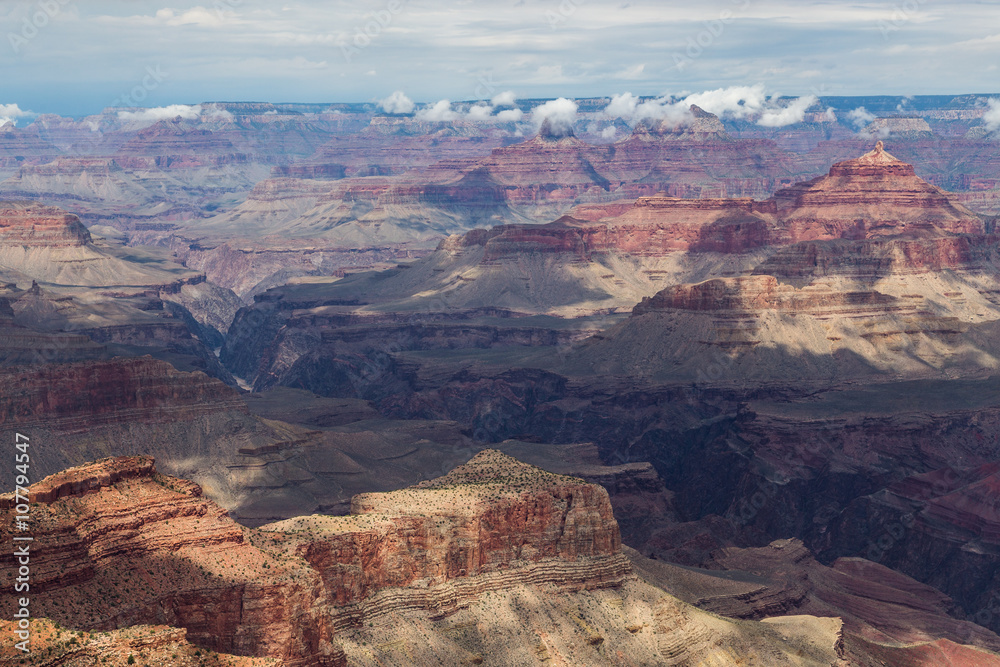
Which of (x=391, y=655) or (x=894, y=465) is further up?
(x=391, y=655)

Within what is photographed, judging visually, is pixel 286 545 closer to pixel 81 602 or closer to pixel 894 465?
pixel 81 602

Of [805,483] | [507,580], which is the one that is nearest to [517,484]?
[507,580]

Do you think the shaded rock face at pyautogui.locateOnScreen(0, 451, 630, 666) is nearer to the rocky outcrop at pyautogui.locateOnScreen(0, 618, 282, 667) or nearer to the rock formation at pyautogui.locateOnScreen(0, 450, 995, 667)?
the rock formation at pyautogui.locateOnScreen(0, 450, 995, 667)

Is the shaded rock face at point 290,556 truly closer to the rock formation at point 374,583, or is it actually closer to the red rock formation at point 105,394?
the rock formation at point 374,583

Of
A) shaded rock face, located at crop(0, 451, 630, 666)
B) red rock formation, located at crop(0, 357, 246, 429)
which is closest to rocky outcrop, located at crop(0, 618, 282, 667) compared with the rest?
shaded rock face, located at crop(0, 451, 630, 666)

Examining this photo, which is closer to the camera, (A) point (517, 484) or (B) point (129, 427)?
(A) point (517, 484)

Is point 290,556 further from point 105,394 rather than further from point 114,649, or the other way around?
point 105,394

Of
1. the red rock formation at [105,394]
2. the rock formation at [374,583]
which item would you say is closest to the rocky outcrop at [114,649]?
the rock formation at [374,583]

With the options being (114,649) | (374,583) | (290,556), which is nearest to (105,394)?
(374,583)
